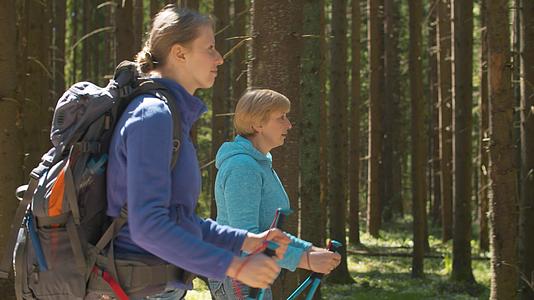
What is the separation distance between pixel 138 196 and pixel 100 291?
1.53 ft

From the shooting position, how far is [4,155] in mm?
8883

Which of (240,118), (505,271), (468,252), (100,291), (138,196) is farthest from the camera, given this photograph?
(468,252)

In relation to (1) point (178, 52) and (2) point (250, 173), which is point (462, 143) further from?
(1) point (178, 52)

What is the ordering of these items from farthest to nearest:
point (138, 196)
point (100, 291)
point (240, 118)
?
point (240, 118), point (100, 291), point (138, 196)

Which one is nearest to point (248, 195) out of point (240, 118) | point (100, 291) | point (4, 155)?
point (240, 118)

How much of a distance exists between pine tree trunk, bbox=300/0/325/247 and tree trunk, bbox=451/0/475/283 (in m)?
4.14

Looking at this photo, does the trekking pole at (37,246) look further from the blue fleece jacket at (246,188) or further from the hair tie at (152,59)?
the blue fleece jacket at (246,188)

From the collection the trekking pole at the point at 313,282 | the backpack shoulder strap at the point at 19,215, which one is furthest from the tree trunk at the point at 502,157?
the backpack shoulder strap at the point at 19,215

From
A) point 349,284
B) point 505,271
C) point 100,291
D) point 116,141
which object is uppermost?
point 116,141

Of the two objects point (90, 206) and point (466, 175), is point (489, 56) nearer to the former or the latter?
point (466, 175)

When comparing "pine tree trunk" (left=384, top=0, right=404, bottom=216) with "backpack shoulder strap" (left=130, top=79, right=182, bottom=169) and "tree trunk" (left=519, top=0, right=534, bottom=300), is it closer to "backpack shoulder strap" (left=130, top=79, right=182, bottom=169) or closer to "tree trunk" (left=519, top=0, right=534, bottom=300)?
"tree trunk" (left=519, top=0, right=534, bottom=300)

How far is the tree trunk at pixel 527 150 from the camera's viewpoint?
1226cm

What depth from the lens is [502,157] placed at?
1034cm

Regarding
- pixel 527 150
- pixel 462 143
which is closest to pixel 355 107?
pixel 462 143
